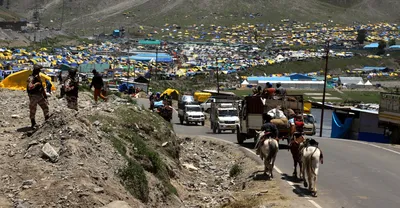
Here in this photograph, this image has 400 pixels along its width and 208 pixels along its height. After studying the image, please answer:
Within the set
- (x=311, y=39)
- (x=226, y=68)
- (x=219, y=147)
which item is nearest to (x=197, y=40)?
(x=311, y=39)

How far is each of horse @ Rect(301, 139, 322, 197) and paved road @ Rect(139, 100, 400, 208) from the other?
353mm

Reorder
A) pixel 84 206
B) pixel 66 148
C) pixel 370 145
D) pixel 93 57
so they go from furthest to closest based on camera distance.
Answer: pixel 93 57
pixel 370 145
pixel 66 148
pixel 84 206

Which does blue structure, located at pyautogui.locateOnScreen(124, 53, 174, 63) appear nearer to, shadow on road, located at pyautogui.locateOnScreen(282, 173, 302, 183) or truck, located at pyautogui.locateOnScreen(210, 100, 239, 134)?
truck, located at pyautogui.locateOnScreen(210, 100, 239, 134)

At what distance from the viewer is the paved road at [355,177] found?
51.0ft

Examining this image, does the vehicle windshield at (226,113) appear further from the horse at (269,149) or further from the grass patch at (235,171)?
the horse at (269,149)

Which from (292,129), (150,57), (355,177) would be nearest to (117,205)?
(292,129)

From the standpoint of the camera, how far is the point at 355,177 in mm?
18766

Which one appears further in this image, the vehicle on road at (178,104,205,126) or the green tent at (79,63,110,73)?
the green tent at (79,63,110,73)

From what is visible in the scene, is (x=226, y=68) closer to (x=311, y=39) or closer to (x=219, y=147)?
(x=311, y=39)

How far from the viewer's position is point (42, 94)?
16.3 metres

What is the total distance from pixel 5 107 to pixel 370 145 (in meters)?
14.3

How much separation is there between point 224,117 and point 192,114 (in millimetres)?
7115

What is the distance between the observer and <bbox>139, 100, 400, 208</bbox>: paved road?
15.5 meters

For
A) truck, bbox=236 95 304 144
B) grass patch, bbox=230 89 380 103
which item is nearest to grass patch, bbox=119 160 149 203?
truck, bbox=236 95 304 144
